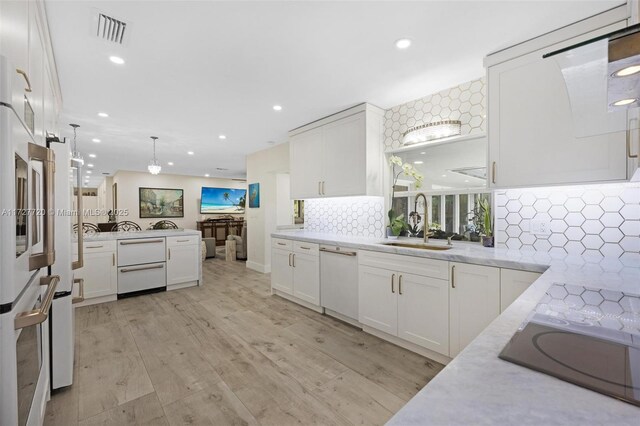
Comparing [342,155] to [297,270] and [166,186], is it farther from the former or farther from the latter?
→ [166,186]

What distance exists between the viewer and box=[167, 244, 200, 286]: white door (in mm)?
4316

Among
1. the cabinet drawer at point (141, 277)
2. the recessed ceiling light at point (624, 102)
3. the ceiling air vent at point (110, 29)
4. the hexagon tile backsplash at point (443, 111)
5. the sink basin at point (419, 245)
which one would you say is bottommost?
the cabinet drawer at point (141, 277)

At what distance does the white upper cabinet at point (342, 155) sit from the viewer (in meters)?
3.22

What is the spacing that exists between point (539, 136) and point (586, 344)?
1.82 meters

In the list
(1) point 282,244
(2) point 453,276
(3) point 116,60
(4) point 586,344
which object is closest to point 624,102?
(4) point 586,344

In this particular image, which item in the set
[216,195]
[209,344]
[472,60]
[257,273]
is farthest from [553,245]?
Result: [216,195]

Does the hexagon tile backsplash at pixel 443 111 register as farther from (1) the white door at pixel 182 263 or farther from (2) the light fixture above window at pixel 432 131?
(1) the white door at pixel 182 263

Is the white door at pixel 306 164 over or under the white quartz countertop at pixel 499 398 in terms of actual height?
over

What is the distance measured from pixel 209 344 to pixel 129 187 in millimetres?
8221

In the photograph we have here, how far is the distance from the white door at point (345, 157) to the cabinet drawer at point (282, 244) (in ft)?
2.64

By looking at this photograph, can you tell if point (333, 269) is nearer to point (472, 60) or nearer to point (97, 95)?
point (472, 60)

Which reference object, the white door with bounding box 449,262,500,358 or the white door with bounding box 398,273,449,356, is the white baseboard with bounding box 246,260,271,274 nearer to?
the white door with bounding box 398,273,449,356

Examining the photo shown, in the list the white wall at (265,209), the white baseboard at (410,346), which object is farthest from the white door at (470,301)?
the white wall at (265,209)

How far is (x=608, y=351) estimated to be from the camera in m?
0.67
